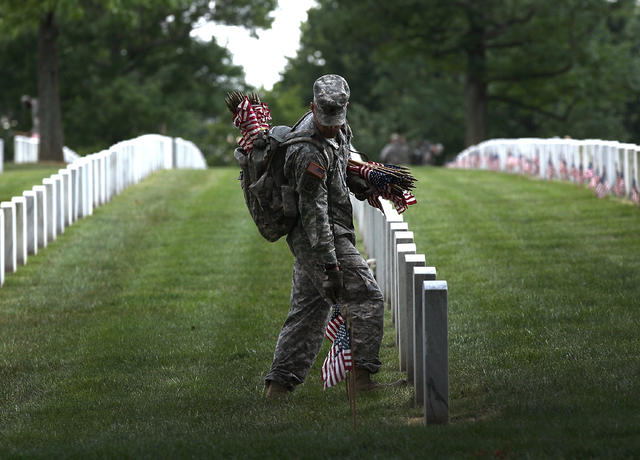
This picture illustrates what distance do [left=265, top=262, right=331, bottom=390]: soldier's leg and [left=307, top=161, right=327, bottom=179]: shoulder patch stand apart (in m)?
0.78

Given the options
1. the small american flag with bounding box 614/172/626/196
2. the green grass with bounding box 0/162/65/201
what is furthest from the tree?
the small american flag with bounding box 614/172/626/196

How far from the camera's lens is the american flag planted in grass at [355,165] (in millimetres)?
7387

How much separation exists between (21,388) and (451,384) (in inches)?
116

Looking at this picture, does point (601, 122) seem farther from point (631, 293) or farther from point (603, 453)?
point (603, 453)

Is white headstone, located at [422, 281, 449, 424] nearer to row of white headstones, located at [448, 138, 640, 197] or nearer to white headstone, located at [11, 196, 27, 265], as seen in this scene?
white headstone, located at [11, 196, 27, 265]

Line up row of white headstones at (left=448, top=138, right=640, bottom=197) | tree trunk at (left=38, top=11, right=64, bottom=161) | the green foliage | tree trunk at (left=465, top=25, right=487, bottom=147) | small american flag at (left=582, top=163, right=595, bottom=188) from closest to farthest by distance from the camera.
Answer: row of white headstones at (left=448, top=138, right=640, bottom=197) → small american flag at (left=582, top=163, right=595, bottom=188) → tree trunk at (left=38, top=11, right=64, bottom=161) → the green foliage → tree trunk at (left=465, top=25, right=487, bottom=147)

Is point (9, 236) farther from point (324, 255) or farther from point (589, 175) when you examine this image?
point (589, 175)

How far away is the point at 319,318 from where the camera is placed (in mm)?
7598

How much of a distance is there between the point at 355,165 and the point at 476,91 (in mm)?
37881

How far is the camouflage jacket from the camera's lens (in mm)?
7020

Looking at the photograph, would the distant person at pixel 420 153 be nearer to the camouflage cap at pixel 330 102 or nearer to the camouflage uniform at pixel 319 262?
the camouflage uniform at pixel 319 262

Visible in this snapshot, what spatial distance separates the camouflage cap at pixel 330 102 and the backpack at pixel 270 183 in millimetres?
220

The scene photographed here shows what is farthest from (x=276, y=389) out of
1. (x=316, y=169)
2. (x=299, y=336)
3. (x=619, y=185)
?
(x=619, y=185)

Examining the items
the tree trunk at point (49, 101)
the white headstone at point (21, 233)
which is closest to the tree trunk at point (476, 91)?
the tree trunk at point (49, 101)
